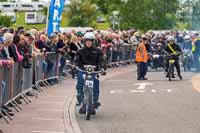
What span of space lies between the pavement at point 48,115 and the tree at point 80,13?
214 ft

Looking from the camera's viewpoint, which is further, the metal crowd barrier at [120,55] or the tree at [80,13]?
the tree at [80,13]

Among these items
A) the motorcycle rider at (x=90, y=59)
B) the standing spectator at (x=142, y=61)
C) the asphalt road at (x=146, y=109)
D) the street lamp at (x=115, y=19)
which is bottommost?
the asphalt road at (x=146, y=109)

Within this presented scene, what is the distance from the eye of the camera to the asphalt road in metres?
14.4

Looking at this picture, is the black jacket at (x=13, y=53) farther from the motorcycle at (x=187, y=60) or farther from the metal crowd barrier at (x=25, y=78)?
the motorcycle at (x=187, y=60)

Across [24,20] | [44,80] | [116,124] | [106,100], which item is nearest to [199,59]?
[44,80]

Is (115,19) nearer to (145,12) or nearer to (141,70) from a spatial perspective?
(145,12)

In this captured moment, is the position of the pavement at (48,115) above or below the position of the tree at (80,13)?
below

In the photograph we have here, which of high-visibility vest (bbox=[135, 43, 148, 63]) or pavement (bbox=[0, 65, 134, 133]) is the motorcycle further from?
pavement (bbox=[0, 65, 134, 133])

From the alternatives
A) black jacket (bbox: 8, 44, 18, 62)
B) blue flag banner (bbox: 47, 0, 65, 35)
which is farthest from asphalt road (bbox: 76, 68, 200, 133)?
blue flag banner (bbox: 47, 0, 65, 35)

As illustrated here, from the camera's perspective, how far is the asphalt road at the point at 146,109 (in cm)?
1442

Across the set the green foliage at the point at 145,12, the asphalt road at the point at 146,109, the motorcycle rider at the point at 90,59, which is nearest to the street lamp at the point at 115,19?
the green foliage at the point at 145,12

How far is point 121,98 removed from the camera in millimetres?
21109

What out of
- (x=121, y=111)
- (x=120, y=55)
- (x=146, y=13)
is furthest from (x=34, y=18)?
(x=121, y=111)

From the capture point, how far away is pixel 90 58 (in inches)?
645
